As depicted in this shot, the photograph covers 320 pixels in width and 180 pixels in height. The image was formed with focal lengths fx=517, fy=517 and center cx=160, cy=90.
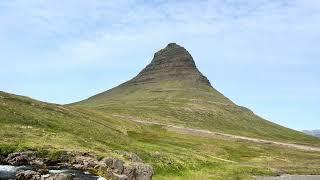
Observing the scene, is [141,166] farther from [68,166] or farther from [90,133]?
[90,133]

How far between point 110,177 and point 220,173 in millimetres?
34500

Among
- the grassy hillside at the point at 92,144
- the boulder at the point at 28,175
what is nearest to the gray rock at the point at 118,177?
the boulder at the point at 28,175

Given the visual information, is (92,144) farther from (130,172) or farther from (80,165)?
(130,172)

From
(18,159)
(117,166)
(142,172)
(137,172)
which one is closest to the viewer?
(137,172)

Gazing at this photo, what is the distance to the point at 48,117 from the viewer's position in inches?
4333

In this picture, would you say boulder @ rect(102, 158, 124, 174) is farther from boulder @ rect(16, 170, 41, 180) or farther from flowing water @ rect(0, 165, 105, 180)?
boulder @ rect(16, 170, 41, 180)

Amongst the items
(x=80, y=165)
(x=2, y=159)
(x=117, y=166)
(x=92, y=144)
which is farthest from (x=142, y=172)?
(x=92, y=144)

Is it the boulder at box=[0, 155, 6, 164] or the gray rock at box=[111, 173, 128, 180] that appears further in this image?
the boulder at box=[0, 155, 6, 164]

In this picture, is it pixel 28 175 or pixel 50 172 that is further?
pixel 50 172

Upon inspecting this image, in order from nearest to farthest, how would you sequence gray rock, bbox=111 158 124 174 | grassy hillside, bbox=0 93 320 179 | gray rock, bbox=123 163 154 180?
gray rock, bbox=123 163 154 180 → gray rock, bbox=111 158 124 174 → grassy hillside, bbox=0 93 320 179

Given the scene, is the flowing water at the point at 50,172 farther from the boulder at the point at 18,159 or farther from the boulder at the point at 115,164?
the boulder at the point at 18,159

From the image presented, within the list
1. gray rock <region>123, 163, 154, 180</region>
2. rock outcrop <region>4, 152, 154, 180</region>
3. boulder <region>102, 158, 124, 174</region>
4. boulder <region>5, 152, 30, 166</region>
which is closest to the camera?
rock outcrop <region>4, 152, 154, 180</region>

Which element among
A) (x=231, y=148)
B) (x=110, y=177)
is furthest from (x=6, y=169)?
(x=231, y=148)

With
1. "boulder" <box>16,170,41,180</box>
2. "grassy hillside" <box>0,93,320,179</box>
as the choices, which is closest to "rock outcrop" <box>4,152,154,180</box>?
"boulder" <box>16,170,41,180</box>
